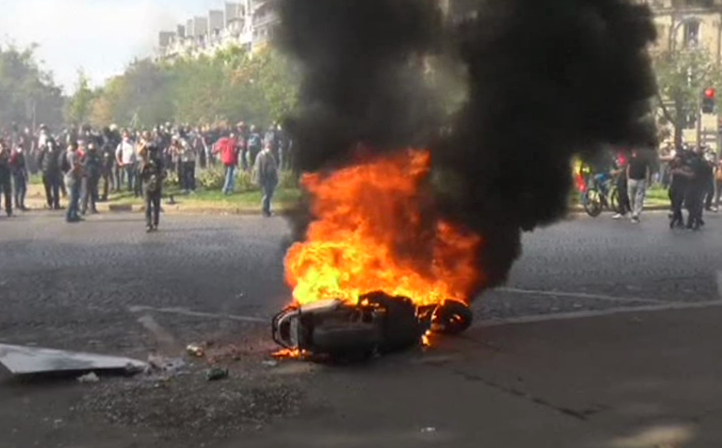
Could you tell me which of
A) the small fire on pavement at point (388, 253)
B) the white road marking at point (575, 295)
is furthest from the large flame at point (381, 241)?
the white road marking at point (575, 295)

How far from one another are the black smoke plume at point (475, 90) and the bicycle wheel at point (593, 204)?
12274mm

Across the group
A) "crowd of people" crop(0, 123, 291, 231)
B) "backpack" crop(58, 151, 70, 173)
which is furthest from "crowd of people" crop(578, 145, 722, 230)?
"backpack" crop(58, 151, 70, 173)

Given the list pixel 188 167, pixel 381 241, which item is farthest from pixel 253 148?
pixel 381 241

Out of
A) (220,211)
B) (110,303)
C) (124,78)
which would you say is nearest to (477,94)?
(110,303)

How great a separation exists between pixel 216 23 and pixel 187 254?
73.1m

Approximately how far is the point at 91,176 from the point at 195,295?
1100 centimetres

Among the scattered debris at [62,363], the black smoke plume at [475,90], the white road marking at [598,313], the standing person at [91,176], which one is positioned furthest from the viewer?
the standing person at [91,176]

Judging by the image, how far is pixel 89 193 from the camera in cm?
2114

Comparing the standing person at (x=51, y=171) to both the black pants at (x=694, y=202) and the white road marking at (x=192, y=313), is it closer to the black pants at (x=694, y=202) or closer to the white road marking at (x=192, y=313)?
the white road marking at (x=192, y=313)

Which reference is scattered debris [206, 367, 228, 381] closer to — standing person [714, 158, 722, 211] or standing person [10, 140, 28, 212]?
standing person [10, 140, 28, 212]

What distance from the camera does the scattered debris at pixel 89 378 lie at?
6.45 metres

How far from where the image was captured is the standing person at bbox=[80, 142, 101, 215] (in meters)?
20.1

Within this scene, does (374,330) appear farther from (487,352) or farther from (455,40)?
(455,40)

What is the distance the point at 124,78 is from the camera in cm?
5072
